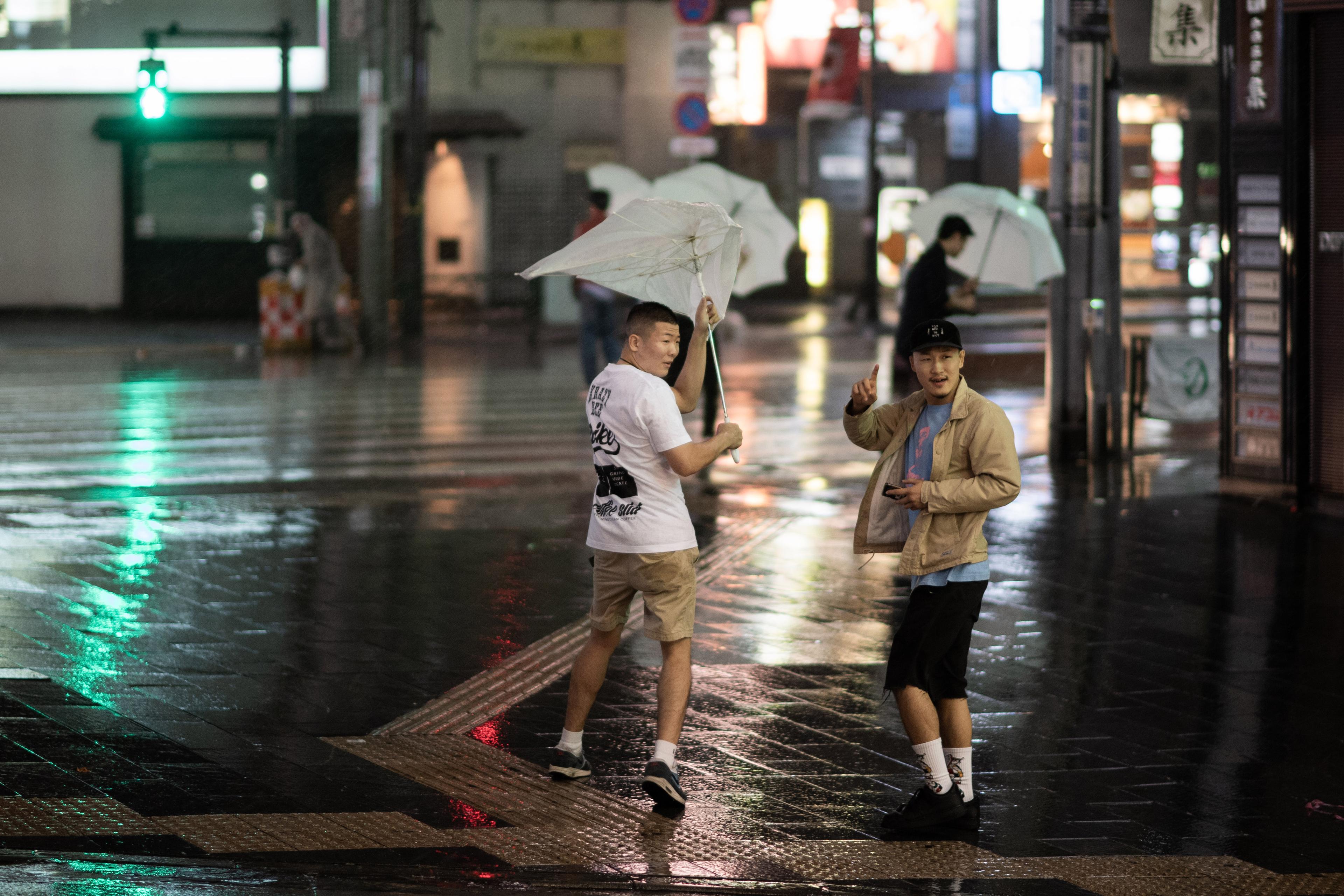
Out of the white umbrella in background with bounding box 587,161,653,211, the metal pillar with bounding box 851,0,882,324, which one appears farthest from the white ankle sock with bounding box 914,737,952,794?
the metal pillar with bounding box 851,0,882,324

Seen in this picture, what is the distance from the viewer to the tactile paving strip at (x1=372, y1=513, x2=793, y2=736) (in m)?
6.23

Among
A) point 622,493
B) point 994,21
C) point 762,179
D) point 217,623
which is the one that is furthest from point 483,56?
point 622,493

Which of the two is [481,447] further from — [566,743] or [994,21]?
[994,21]

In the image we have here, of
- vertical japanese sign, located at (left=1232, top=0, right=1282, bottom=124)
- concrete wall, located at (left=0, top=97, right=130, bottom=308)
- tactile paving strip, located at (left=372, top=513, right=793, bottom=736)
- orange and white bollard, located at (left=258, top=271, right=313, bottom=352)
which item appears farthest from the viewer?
concrete wall, located at (left=0, top=97, right=130, bottom=308)

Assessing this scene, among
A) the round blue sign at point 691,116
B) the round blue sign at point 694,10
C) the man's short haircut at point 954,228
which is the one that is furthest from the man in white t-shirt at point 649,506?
the round blue sign at point 691,116

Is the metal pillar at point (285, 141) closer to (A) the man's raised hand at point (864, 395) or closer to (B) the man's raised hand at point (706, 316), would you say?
(B) the man's raised hand at point (706, 316)

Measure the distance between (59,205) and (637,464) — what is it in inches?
1171

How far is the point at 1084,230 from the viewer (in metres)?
13.0

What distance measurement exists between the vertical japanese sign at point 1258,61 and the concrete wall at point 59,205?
25601 mm

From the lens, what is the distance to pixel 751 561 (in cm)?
942

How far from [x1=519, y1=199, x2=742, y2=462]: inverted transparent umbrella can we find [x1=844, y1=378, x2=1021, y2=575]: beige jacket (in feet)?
2.38

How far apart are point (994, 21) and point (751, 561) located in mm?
16481

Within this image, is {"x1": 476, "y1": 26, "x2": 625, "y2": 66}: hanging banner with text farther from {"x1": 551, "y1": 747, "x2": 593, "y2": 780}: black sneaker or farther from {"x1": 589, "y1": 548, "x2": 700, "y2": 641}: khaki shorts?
{"x1": 551, "y1": 747, "x2": 593, "y2": 780}: black sneaker

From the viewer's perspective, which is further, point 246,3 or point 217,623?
point 246,3
